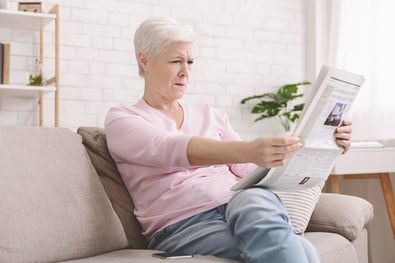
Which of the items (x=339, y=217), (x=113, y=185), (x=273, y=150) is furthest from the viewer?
(x=339, y=217)

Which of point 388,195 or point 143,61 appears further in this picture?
point 388,195

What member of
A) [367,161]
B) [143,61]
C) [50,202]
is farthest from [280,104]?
[50,202]

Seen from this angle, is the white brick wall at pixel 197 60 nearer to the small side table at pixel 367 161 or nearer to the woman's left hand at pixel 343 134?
the small side table at pixel 367 161

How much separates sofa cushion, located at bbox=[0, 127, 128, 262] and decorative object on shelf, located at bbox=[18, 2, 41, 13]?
1715 millimetres

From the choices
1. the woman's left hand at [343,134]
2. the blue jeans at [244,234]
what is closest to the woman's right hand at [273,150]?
the blue jeans at [244,234]

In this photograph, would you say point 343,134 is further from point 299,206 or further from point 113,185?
point 113,185

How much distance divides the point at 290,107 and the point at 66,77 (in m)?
1.74

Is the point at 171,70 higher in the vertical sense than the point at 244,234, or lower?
higher

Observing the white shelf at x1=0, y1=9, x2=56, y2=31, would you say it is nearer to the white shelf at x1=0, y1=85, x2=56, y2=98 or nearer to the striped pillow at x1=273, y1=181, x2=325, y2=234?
the white shelf at x1=0, y1=85, x2=56, y2=98

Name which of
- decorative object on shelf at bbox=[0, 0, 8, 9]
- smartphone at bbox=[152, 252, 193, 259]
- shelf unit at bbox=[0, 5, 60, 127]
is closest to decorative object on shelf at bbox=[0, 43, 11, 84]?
shelf unit at bbox=[0, 5, 60, 127]

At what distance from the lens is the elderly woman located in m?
1.70

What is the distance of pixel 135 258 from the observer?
1857 millimetres

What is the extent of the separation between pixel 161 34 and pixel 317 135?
65cm

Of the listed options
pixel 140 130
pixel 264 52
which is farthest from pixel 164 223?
pixel 264 52
